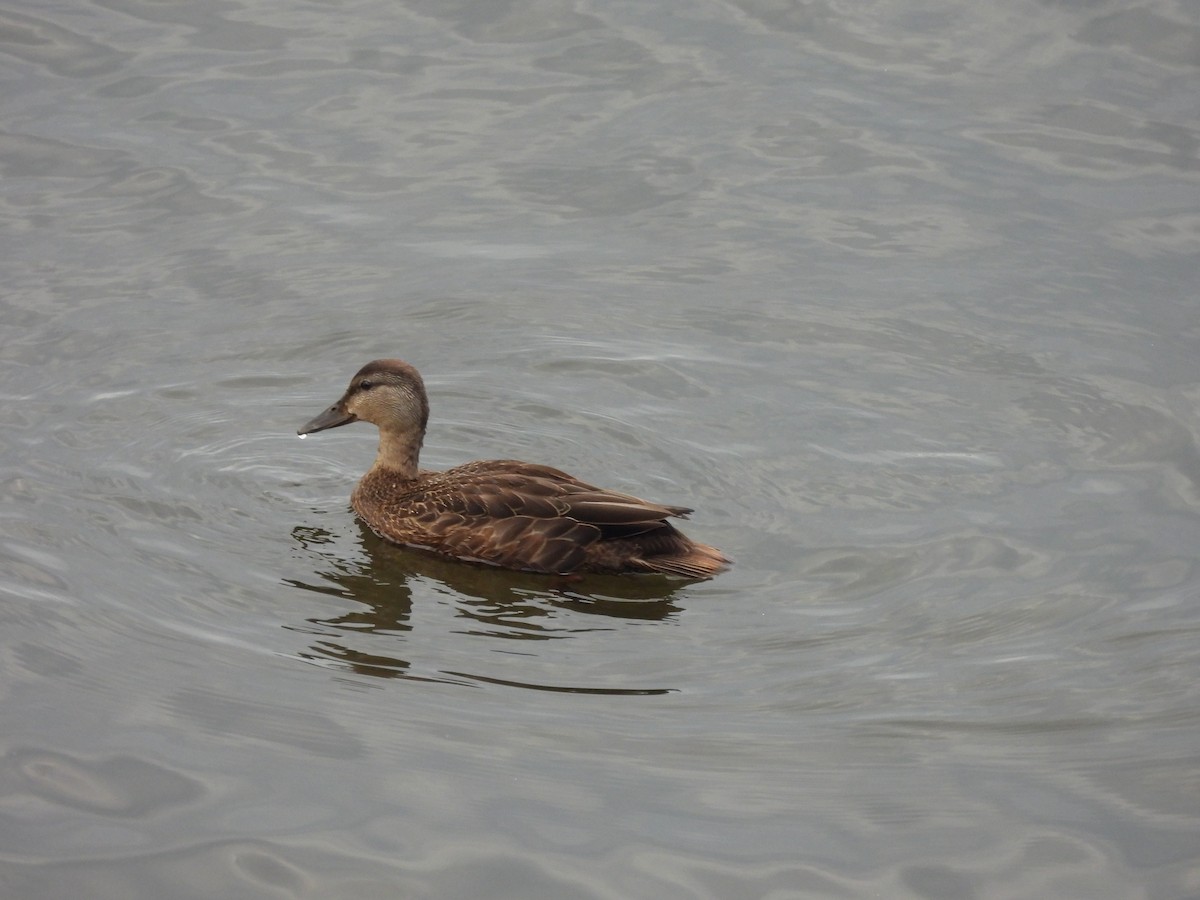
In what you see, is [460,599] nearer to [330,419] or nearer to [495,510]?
[495,510]

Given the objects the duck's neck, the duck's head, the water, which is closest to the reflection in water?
the water

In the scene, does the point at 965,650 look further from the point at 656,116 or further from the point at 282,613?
the point at 656,116

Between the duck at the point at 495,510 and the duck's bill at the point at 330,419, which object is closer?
the duck at the point at 495,510

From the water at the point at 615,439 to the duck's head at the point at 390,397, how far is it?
0.63 m

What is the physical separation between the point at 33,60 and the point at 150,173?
2451 millimetres

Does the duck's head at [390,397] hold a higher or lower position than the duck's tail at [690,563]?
higher

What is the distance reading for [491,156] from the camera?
14633 mm

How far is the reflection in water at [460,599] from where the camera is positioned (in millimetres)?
8281

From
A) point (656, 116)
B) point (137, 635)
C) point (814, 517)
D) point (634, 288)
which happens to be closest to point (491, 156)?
point (656, 116)

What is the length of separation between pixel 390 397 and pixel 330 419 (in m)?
0.47

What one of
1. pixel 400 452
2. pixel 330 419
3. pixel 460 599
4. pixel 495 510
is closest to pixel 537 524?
pixel 495 510

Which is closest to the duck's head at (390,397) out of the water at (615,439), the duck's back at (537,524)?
the duck's back at (537,524)

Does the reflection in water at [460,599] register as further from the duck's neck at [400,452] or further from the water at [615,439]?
the duck's neck at [400,452]

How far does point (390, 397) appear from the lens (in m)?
10.3
